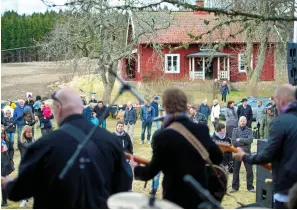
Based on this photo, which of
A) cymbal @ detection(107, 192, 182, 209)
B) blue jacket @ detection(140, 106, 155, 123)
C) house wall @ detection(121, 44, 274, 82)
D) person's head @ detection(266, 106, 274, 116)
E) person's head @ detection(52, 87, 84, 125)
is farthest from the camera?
house wall @ detection(121, 44, 274, 82)

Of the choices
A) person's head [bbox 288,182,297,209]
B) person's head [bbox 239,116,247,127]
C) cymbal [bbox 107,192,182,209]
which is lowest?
person's head [bbox 239,116,247,127]

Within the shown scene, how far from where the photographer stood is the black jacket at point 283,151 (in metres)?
4.92

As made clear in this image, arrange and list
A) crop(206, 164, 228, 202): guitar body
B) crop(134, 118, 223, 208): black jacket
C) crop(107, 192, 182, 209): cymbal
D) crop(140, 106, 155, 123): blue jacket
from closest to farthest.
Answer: crop(107, 192, 182, 209): cymbal → crop(134, 118, 223, 208): black jacket → crop(206, 164, 228, 202): guitar body → crop(140, 106, 155, 123): blue jacket

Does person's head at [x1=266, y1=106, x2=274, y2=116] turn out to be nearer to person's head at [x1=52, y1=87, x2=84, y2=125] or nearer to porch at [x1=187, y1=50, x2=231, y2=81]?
person's head at [x1=52, y1=87, x2=84, y2=125]

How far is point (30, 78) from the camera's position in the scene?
149ft

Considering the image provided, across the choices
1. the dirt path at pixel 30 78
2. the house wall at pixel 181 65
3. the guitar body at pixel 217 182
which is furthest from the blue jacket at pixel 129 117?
the house wall at pixel 181 65

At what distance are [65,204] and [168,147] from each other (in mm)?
895

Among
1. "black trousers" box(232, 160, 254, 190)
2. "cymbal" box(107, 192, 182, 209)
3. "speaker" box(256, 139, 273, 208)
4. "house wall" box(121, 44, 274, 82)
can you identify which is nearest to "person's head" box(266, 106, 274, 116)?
"black trousers" box(232, 160, 254, 190)

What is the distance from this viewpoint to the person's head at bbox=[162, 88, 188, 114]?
4.36 m

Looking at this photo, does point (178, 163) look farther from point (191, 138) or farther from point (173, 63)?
point (173, 63)

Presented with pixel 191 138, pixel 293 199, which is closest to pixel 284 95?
pixel 191 138

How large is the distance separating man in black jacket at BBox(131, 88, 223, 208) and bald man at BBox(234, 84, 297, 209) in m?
0.84

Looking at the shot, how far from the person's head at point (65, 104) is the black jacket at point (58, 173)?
49mm

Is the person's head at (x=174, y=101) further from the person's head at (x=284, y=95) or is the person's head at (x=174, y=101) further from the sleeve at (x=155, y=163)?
the person's head at (x=284, y=95)
